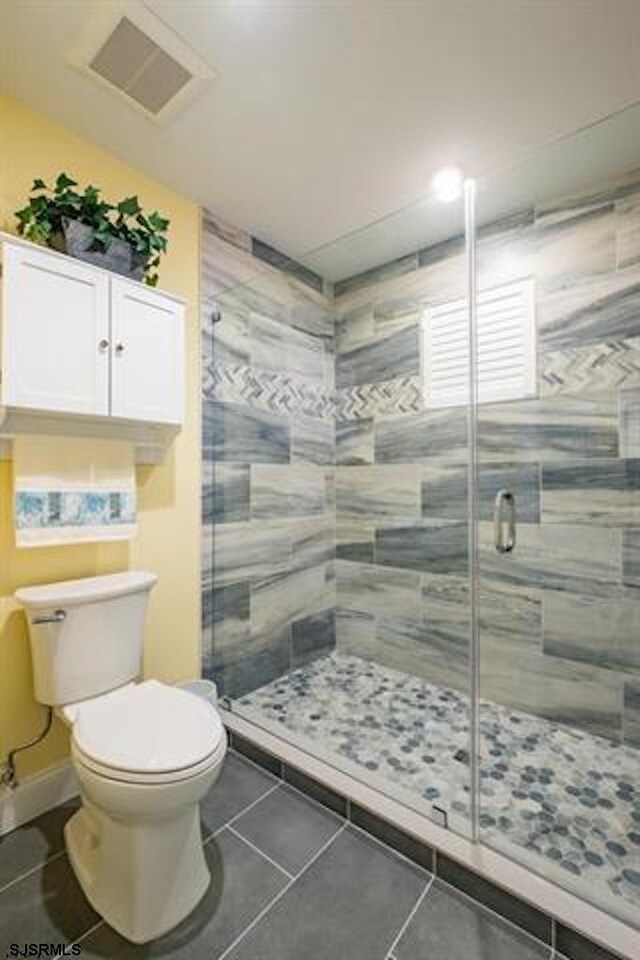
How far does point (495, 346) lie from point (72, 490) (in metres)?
1.79

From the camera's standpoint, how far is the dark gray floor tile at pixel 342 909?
107cm

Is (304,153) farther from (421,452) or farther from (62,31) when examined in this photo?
(421,452)

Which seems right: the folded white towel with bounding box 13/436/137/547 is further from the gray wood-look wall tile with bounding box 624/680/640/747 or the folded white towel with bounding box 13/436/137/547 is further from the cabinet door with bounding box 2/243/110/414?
the gray wood-look wall tile with bounding box 624/680/640/747

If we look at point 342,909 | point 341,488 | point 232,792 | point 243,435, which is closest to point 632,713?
point 342,909

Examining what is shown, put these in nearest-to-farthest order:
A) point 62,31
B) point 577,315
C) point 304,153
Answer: point 62,31 < point 304,153 < point 577,315

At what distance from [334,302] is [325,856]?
248 cm

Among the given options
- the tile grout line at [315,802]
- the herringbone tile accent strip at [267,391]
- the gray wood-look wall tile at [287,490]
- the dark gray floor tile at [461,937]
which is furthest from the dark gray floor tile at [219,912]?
the herringbone tile accent strip at [267,391]

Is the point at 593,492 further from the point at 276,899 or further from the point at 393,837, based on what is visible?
the point at 276,899

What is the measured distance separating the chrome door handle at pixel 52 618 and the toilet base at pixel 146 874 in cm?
52

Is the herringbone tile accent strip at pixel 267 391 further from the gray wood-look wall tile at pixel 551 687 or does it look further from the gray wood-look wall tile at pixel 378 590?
the gray wood-look wall tile at pixel 551 687

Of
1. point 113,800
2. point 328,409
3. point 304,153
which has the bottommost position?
point 113,800

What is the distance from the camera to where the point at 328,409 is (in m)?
2.62

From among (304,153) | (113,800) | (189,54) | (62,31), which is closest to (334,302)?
(304,153)

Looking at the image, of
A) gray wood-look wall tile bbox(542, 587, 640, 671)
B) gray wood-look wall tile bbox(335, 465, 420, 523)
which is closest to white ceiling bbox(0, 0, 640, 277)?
gray wood-look wall tile bbox(335, 465, 420, 523)
